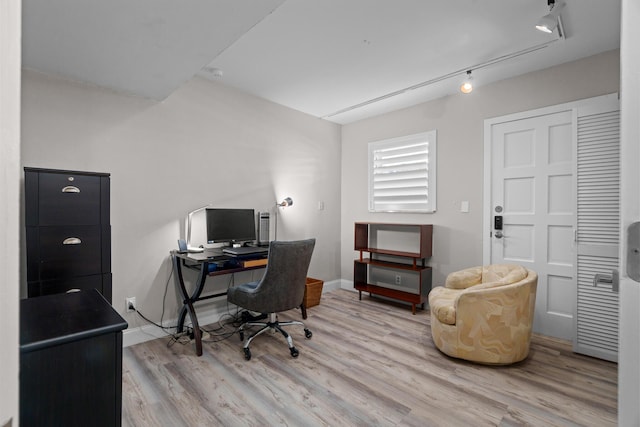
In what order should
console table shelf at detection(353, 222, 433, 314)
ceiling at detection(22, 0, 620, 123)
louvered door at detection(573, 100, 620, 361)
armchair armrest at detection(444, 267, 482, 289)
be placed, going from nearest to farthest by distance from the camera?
ceiling at detection(22, 0, 620, 123) < louvered door at detection(573, 100, 620, 361) < armchair armrest at detection(444, 267, 482, 289) < console table shelf at detection(353, 222, 433, 314)

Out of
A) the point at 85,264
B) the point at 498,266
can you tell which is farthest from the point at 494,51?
the point at 85,264

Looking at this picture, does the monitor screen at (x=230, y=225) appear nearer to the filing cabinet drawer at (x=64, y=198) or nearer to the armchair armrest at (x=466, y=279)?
the filing cabinet drawer at (x=64, y=198)

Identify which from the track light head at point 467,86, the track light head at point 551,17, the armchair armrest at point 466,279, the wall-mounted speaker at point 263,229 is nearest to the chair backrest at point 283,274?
the wall-mounted speaker at point 263,229

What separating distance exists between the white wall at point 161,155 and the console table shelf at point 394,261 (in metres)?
1.00

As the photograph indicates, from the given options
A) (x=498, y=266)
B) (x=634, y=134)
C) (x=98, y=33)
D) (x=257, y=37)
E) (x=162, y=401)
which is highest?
(x=257, y=37)

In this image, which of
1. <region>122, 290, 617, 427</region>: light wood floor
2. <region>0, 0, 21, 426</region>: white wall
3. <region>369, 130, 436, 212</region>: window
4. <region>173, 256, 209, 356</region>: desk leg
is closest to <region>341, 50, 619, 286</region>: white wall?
<region>369, 130, 436, 212</region>: window

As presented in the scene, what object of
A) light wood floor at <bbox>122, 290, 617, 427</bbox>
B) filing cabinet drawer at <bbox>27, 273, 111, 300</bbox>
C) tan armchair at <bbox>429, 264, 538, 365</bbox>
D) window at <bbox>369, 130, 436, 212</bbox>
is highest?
window at <bbox>369, 130, 436, 212</bbox>

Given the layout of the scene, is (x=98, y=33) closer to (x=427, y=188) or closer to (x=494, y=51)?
(x=494, y=51)

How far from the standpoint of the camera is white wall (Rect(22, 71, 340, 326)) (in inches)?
98.0

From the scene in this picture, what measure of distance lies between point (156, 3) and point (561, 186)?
351cm

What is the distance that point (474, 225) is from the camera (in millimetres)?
3566

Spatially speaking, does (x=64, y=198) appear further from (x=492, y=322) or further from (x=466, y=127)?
(x=466, y=127)

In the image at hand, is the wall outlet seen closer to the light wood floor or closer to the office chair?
the light wood floor

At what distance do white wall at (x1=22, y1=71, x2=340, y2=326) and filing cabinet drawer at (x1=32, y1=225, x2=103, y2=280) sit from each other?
0.43 m
